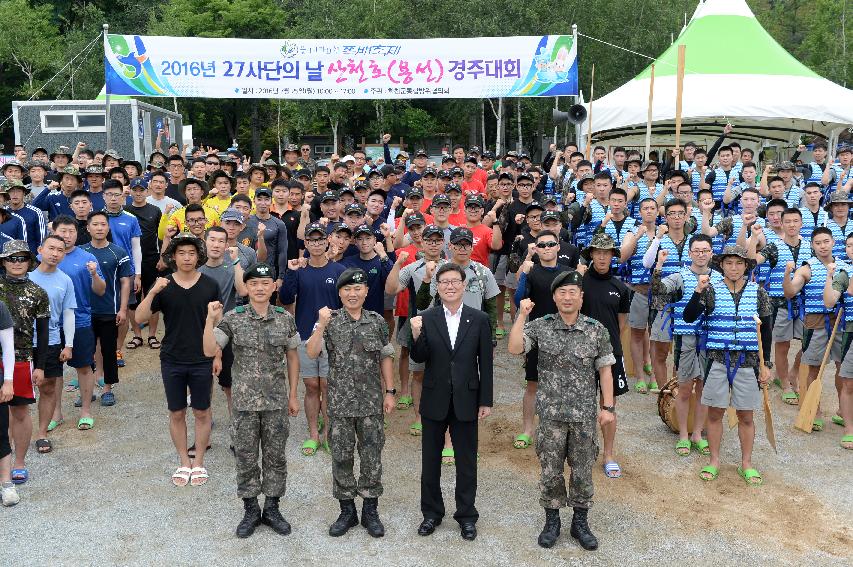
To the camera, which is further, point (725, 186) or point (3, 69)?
point (3, 69)

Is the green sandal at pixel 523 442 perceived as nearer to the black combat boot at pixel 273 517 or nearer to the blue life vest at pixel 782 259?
the black combat boot at pixel 273 517

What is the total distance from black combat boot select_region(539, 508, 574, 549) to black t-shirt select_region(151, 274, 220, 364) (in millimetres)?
2972

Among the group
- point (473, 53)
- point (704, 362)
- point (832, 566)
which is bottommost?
point (832, 566)

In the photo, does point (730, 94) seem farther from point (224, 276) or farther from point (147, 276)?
point (224, 276)

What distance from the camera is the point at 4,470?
5.64 metres

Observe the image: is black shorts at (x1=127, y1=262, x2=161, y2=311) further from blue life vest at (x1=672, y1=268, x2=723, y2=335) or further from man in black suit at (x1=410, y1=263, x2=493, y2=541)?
blue life vest at (x1=672, y1=268, x2=723, y2=335)

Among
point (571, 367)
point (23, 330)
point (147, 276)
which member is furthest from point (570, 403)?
point (147, 276)

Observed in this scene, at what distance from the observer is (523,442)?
6723mm

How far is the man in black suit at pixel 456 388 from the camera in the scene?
502cm

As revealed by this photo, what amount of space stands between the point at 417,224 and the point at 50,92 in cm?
3737

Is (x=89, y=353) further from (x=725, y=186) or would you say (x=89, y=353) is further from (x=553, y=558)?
(x=725, y=186)

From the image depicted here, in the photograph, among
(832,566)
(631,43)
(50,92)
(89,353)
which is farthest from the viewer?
(50,92)

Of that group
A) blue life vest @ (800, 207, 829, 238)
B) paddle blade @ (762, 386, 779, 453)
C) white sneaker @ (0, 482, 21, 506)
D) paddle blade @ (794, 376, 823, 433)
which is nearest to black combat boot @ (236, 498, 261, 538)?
white sneaker @ (0, 482, 21, 506)

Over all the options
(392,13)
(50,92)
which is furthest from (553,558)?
(50,92)
